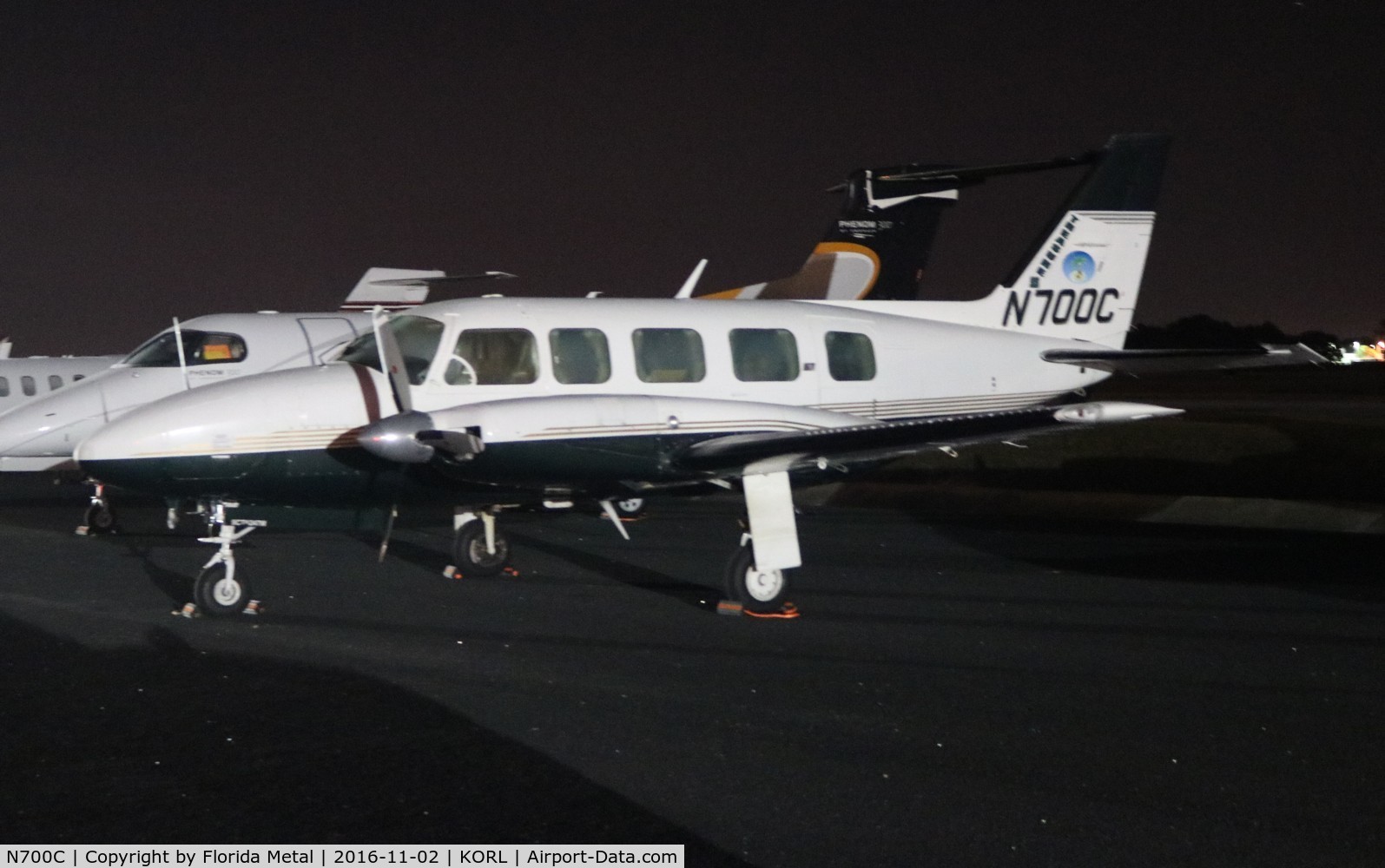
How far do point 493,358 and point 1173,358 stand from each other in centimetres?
618

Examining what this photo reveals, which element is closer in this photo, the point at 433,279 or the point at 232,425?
the point at 232,425

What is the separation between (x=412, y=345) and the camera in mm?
11297

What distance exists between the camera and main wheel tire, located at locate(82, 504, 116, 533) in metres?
17.2

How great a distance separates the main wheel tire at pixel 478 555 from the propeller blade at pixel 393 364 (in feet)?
8.29

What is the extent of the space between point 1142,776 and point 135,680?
5.68 m

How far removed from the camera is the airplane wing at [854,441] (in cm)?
1048

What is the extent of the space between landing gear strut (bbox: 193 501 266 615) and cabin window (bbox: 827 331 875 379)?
5005 mm

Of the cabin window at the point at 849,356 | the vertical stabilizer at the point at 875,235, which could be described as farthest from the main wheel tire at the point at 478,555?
the vertical stabilizer at the point at 875,235

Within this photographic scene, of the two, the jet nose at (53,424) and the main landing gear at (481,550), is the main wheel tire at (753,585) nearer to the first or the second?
the main landing gear at (481,550)

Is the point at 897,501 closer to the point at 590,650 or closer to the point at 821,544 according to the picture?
the point at 821,544

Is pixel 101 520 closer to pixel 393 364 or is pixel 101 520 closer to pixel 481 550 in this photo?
pixel 481 550

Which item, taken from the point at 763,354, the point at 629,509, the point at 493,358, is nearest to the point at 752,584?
the point at 763,354

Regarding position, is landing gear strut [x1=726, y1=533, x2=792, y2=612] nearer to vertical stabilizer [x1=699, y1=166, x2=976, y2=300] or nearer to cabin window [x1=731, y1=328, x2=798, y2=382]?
cabin window [x1=731, y1=328, x2=798, y2=382]
